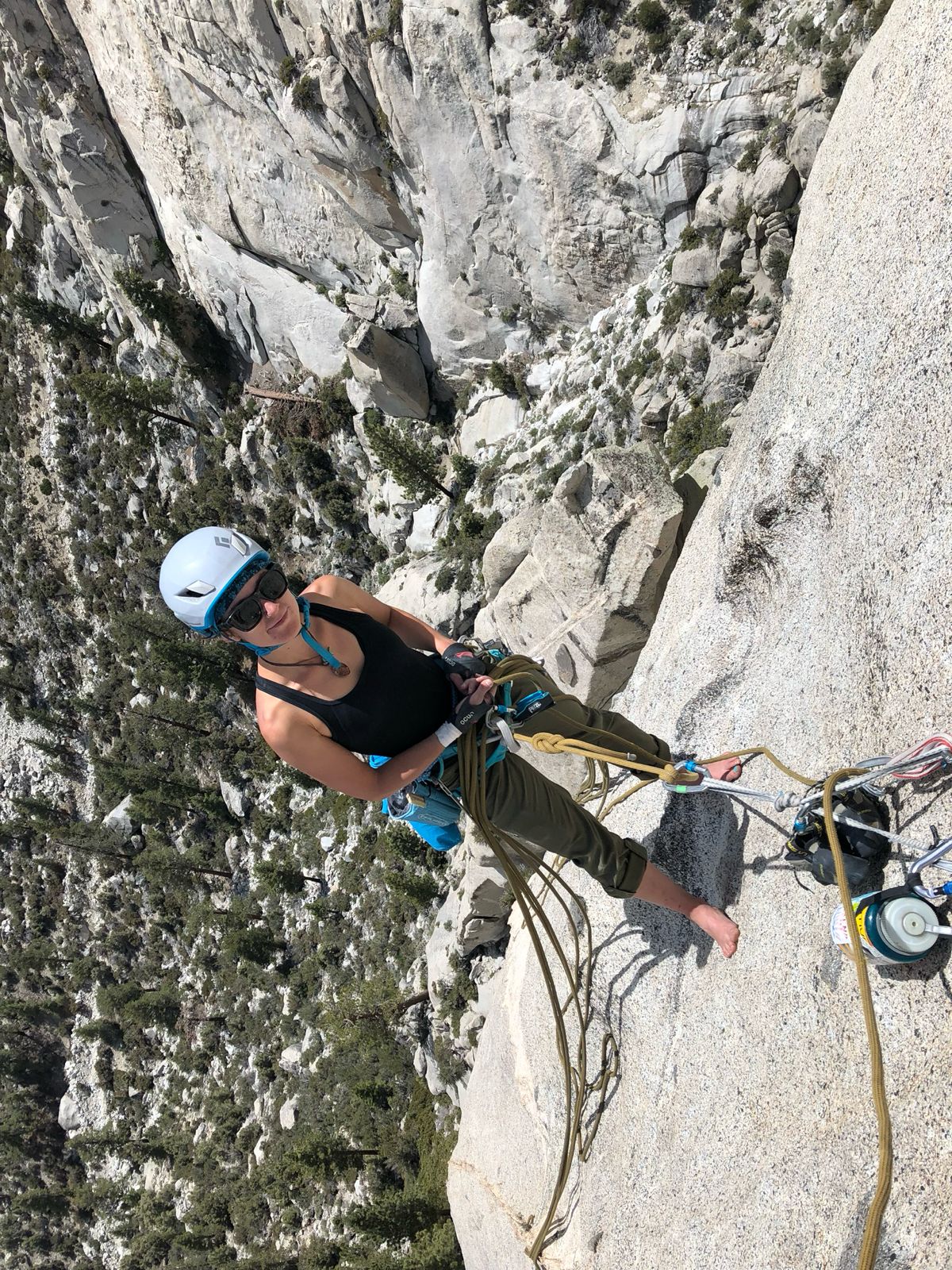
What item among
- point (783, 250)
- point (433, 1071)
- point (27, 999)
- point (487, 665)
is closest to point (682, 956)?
point (487, 665)

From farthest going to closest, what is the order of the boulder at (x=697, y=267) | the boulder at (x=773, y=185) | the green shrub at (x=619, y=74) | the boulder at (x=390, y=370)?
the boulder at (x=390, y=370) → the green shrub at (x=619, y=74) → the boulder at (x=697, y=267) → the boulder at (x=773, y=185)

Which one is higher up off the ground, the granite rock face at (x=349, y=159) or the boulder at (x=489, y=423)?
the granite rock face at (x=349, y=159)

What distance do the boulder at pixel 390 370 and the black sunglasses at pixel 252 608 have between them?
2377 centimetres

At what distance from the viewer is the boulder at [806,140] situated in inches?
528

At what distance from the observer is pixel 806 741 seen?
4465 millimetres

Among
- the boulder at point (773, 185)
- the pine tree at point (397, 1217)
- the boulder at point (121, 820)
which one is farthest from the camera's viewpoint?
the boulder at point (121, 820)

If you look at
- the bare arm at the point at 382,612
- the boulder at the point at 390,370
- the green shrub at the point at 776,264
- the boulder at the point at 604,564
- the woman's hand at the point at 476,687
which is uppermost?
the boulder at the point at 390,370

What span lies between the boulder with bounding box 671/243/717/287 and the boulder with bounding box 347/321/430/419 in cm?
1227

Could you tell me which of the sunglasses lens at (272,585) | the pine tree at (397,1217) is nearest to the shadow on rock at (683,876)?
the sunglasses lens at (272,585)

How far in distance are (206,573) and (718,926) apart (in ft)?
13.5

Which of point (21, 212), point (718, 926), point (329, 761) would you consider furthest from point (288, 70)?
point (718, 926)

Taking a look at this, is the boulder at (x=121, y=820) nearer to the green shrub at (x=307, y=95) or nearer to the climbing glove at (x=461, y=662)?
the green shrub at (x=307, y=95)

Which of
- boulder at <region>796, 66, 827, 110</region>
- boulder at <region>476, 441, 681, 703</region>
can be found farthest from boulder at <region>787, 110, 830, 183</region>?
boulder at <region>476, 441, 681, 703</region>

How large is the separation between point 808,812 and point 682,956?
1.99m
